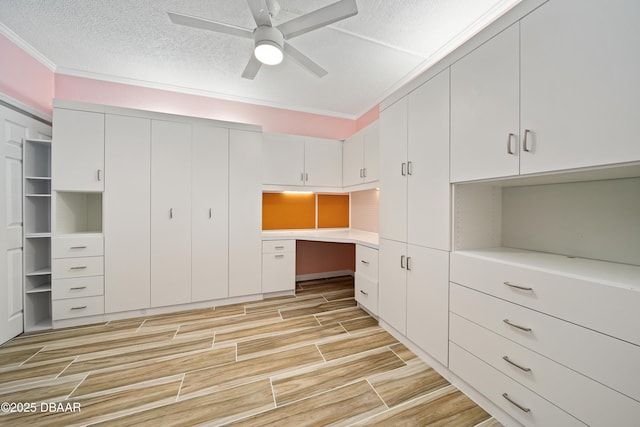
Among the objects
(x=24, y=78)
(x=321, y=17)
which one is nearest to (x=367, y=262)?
(x=321, y=17)

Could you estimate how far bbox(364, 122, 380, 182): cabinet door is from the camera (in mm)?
2742

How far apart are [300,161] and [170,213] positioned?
5.82 feet

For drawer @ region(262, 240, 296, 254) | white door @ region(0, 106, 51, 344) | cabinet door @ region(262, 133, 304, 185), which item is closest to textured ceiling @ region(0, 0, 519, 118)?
cabinet door @ region(262, 133, 304, 185)

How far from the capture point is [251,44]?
2.26 meters

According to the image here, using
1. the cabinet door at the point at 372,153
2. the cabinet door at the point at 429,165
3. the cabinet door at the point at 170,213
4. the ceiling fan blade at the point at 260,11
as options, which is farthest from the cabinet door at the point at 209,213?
the cabinet door at the point at 429,165

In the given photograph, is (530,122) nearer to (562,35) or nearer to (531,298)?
(562,35)

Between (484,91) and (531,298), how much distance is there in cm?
117

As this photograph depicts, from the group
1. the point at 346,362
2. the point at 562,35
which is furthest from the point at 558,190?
the point at 346,362

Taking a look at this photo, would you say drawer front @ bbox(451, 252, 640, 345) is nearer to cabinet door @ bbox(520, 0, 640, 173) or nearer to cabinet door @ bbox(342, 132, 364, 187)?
cabinet door @ bbox(520, 0, 640, 173)

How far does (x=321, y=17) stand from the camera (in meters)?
1.53

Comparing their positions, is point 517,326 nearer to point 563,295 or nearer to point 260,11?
point 563,295

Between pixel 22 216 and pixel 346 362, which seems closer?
pixel 346 362

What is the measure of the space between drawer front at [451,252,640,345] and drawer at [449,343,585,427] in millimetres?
437

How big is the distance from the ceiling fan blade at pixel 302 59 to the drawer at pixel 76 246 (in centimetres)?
259
